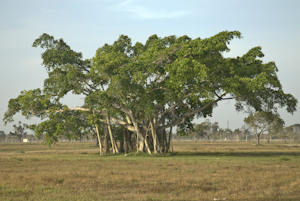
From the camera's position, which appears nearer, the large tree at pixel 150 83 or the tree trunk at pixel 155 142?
the large tree at pixel 150 83

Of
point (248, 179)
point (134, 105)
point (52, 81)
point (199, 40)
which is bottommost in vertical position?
point (248, 179)

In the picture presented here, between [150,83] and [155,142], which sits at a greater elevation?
[150,83]

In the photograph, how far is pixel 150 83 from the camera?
3556 centimetres

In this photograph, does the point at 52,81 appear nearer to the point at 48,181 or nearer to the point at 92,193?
the point at 48,181

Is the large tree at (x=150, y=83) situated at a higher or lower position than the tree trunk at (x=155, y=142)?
higher

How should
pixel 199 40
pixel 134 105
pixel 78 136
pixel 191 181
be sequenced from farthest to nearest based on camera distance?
1. pixel 78 136
2. pixel 134 105
3. pixel 199 40
4. pixel 191 181

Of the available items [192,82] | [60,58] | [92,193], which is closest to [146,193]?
[92,193]

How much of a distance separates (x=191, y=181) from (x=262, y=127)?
83216mm

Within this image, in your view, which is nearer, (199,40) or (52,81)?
(199,40)

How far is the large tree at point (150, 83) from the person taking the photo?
31.7 metres

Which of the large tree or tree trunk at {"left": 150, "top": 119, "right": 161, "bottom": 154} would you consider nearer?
the large tree

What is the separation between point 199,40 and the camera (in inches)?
1271

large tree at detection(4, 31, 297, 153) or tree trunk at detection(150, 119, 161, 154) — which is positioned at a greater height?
large tree at detection(4, 31, 297, 153)

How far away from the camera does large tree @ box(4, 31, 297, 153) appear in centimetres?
3166
